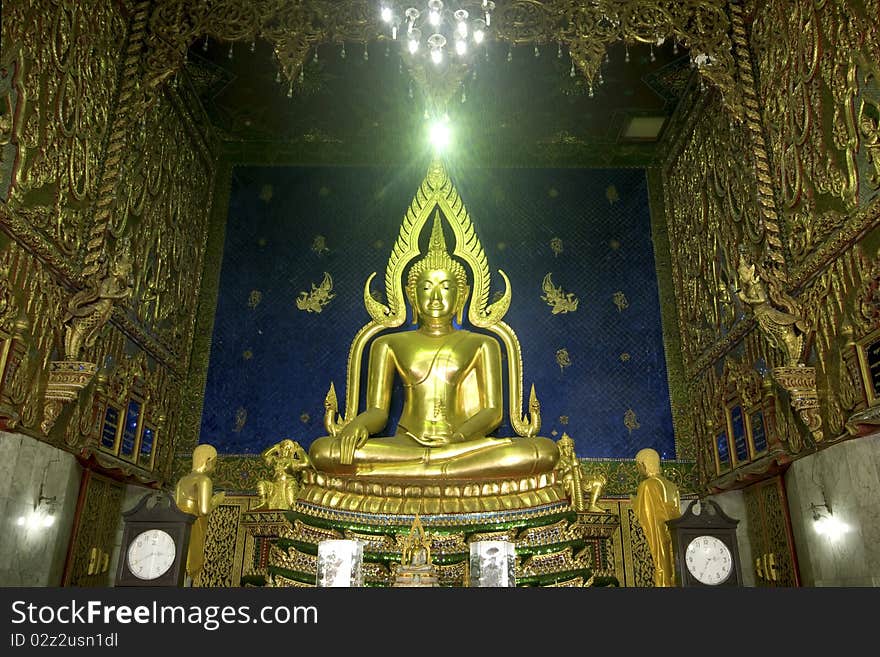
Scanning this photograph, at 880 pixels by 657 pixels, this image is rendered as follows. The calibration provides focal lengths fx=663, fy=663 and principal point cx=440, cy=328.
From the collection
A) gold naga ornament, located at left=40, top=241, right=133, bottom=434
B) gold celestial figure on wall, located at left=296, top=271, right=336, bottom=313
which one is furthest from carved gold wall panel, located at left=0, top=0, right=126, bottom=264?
gold celestial figure on wall, located at left=296, top=271, right=336, bottom=313

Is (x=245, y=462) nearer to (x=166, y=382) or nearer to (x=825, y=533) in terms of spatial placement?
(x=166, y=382)

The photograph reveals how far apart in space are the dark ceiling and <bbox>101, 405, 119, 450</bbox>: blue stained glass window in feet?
9.26

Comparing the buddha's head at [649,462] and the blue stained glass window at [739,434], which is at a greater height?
the blue stained glass window at [739,434]

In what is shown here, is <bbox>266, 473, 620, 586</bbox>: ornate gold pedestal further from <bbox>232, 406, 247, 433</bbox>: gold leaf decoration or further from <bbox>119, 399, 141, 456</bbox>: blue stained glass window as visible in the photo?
<bbox>232, 406, 247, 433</bbox>: gold leaf decoration

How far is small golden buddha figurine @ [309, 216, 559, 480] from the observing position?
4.23 metres

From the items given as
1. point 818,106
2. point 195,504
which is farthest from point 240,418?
point 818,106

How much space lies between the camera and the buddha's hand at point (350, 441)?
425 centimetres

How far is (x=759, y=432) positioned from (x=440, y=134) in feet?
12.5

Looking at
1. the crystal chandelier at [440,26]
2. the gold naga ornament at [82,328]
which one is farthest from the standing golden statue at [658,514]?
the gold naga ornament at [82,328]

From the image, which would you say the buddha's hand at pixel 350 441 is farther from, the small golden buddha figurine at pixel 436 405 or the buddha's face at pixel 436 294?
the buddha's face at pixel 436 294

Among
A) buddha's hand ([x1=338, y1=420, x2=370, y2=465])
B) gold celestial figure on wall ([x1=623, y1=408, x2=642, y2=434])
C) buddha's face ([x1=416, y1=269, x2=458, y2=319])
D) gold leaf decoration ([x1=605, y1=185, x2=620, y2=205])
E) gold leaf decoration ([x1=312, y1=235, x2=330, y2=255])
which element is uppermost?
gold leaf decoration ([x1=605, y1=185, x2=620, y2=205])

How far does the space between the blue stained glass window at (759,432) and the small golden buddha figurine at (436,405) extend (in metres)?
1.32

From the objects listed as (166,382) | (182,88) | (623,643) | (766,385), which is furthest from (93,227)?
(766,385)

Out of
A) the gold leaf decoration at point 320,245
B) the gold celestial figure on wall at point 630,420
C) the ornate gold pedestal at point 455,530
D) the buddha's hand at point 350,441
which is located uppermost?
the gold leaf decoration at point 320,245
